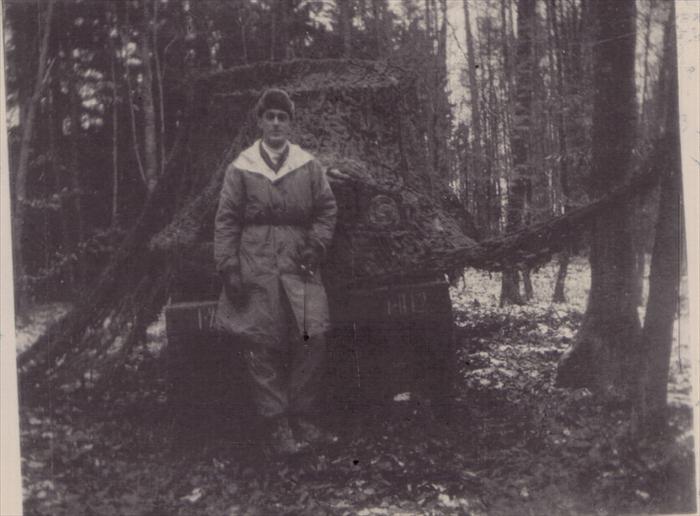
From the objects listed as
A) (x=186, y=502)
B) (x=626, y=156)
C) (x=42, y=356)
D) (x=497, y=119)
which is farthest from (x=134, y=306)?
(x=626, y=156)

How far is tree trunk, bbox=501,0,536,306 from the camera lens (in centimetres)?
401

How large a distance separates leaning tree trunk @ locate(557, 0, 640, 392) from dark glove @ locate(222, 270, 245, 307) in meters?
2.00

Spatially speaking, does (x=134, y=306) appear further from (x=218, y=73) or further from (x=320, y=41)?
(x=320, y=41)

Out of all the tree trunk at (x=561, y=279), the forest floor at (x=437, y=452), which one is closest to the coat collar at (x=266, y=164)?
the forest floor at (x=437, y=452)

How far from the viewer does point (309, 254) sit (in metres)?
3.76

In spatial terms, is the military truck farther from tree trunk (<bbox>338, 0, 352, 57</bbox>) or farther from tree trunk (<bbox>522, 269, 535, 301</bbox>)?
tree trunk (<bbox>522, 269, 535, 301</bbox>)

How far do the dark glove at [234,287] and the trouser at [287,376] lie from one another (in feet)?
1.00

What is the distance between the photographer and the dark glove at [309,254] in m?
3.76

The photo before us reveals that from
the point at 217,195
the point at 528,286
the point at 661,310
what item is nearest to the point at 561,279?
the point at 528,286

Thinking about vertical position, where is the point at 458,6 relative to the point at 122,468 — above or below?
above

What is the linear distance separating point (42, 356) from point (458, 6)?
11.1 ft

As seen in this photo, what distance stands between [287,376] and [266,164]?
1247 mm

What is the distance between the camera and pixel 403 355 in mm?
3883

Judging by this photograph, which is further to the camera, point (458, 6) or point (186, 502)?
point (458, 6)
